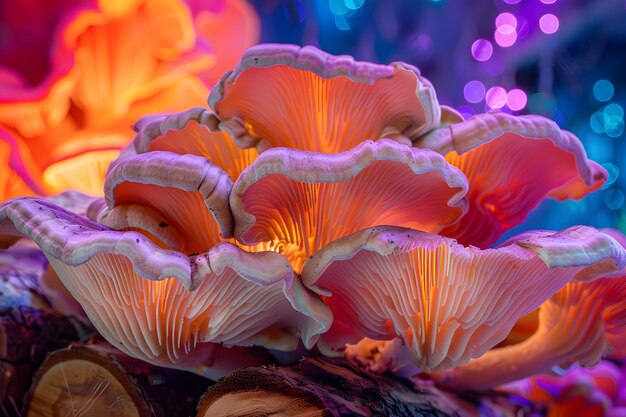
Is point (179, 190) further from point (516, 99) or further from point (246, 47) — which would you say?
point (516, 99)

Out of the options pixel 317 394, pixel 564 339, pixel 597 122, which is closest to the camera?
pixel 317 394

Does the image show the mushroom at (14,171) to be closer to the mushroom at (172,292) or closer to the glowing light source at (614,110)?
the mushroom at (172,292)

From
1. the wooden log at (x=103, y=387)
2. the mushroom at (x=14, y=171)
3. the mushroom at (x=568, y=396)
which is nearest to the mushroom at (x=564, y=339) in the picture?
the mushroom at (x=568, y=396)

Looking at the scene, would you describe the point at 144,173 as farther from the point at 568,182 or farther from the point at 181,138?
the point at 568,182

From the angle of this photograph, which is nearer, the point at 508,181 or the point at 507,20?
the point at 508,181

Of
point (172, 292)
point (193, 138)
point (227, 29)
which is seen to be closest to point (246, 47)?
point (227, 29)

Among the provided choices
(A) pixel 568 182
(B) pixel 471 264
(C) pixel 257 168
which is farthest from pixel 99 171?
(A) pixel 568 182

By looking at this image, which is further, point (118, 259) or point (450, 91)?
point (450, 91)

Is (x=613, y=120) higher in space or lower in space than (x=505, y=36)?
lower
